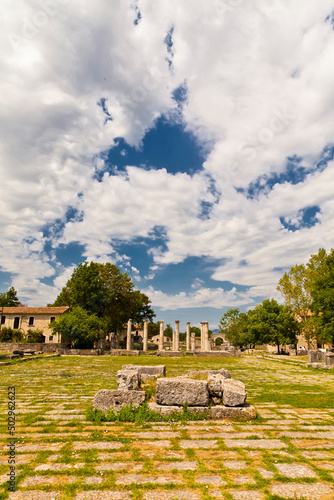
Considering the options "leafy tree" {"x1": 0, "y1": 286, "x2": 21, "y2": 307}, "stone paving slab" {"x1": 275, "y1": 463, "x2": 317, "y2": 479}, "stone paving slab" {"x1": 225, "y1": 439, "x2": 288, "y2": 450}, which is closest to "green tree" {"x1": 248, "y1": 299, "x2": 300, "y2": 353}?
"stone paving slab" {"x1": 225, "y1": 439, "x2": 288, "y2": 450}

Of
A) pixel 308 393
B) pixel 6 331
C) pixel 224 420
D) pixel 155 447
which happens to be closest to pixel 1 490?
pixel 155 447

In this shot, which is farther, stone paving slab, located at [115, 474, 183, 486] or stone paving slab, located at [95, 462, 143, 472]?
stone paving slab, located at [95, 462, 143, 472]

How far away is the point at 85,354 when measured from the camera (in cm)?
3912

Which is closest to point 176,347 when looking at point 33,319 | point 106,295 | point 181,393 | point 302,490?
point 106,295

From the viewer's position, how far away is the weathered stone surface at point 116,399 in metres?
7.87

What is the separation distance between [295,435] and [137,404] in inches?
148

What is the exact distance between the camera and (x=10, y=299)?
76.5m

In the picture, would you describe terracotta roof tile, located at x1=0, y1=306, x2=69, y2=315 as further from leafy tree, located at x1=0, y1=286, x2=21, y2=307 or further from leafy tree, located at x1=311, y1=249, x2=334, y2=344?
leafy tree, located at x1=311, y1=249, x2=334, y2=344

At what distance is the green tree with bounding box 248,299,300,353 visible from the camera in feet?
135

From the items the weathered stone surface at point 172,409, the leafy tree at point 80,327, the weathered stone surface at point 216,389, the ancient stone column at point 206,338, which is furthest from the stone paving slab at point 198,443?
the ancient stone column at point 206,338

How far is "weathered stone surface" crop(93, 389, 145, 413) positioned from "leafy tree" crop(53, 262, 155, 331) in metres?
37.3

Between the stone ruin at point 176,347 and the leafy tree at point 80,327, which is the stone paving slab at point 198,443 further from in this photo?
the leafy tree at point 80,327

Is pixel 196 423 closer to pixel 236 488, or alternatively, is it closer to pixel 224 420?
pixel 224 420

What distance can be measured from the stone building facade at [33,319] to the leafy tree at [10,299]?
16.4 meters
